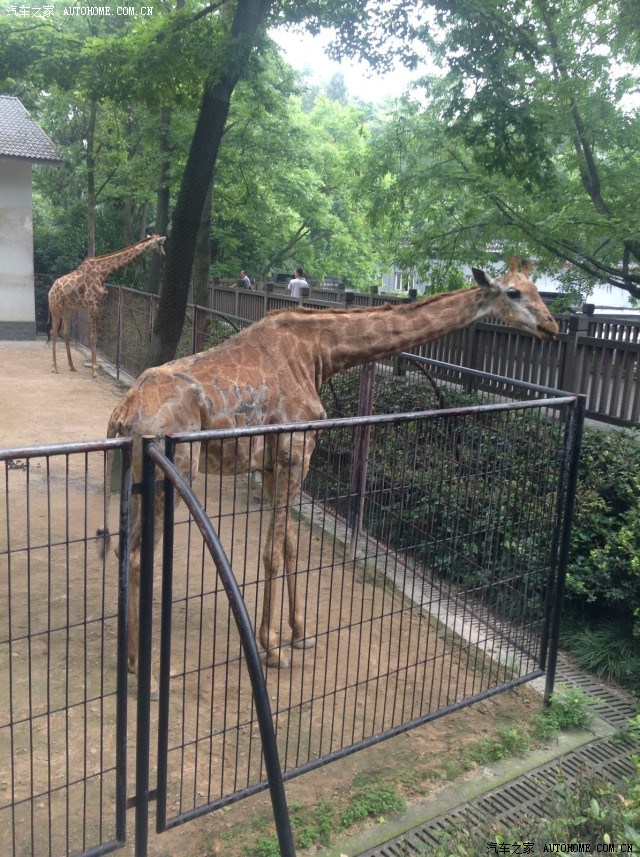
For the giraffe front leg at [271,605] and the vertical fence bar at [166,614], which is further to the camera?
the giraffe front leg at [271,605]

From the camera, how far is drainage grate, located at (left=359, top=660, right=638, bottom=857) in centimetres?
347

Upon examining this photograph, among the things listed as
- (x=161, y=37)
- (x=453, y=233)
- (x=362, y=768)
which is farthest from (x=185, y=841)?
(x=161, y=37)

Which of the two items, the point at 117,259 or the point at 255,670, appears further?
the point at 117,259

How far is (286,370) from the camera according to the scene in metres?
5.01

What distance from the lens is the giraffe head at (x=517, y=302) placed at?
5.10 meters

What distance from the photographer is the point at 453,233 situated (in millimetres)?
9172

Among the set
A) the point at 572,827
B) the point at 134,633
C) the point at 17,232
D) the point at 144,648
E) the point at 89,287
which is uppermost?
the point at 17,232

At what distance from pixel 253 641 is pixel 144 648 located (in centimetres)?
58

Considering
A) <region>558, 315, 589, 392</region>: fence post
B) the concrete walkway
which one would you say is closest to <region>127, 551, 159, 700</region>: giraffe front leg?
the concrete walkway

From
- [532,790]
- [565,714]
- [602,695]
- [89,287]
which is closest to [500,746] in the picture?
[532,790]

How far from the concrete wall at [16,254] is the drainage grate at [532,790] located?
1800 cm

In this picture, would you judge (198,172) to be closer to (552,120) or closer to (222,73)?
(222,73)

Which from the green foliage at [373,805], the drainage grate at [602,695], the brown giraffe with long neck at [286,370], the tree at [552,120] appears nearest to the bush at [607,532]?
the drainage grate at [602,695]

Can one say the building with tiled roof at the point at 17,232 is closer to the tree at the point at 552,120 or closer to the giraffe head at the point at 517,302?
the tree at the point at 552,120
